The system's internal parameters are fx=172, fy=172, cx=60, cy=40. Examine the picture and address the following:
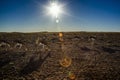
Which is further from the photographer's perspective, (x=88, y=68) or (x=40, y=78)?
(x=88, y=68)

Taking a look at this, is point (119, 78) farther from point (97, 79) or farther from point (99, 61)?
point (99, 61)

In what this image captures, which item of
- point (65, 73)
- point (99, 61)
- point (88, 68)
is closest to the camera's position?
point (65, 73)

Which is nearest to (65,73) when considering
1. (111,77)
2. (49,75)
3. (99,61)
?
(49,75)

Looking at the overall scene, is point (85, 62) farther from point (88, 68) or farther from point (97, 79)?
point (97, 79)

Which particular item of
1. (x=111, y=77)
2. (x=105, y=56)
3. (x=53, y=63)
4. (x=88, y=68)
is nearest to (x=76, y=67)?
(x=88, y=68)

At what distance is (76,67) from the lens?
1423 centimetres

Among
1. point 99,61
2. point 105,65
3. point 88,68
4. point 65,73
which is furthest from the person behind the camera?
point 99,61

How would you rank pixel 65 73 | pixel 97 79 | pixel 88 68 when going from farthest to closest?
pixel 88 68, pixel 65 73, pixel 97 79

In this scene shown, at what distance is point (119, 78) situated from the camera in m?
12.0

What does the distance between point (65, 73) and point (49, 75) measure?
1.23m

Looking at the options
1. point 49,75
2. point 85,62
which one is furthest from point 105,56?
point 49,75

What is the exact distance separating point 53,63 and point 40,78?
Answer: 345 cm

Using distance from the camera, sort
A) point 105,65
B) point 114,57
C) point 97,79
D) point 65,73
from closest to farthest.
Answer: point 97,79 < point 65,73 < point 105,65 < point 114,57

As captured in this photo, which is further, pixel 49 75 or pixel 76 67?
pixel 76 67
